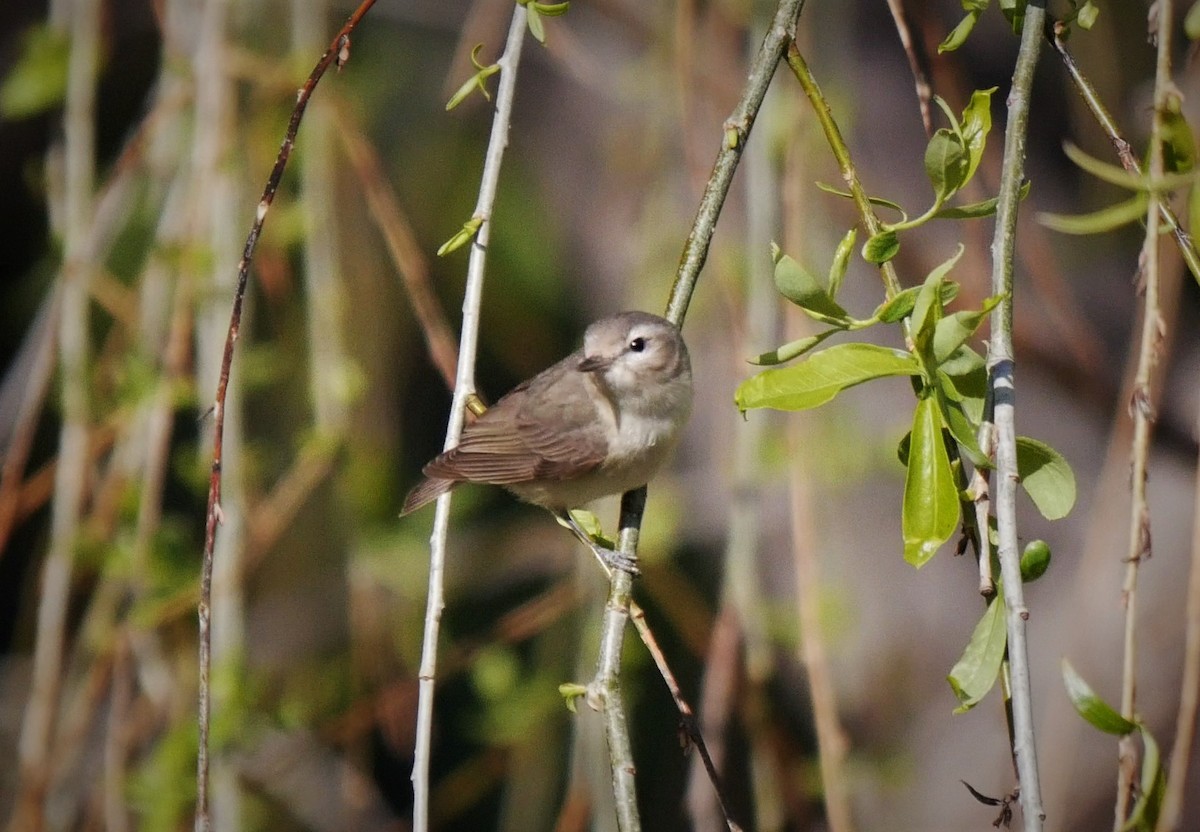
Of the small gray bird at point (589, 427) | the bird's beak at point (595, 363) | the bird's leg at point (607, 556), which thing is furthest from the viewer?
the bird's beak at point (595, 363)

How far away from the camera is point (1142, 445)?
1492mm

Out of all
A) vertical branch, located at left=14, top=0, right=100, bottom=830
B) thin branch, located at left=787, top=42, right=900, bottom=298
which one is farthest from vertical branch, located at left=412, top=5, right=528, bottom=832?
vertical branch, located at left=14, top=0, right=100, bottom=830

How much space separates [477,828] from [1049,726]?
11.0 feet

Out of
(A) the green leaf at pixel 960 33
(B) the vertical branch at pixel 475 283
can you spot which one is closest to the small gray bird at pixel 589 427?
(B) the vertical branch at pixel 475 283

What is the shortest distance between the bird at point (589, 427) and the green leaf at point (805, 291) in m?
1.47

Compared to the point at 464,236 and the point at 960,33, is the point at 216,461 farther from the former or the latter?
the point at 960,33

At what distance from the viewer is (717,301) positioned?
4285mm

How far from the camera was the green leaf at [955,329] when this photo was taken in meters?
1.41

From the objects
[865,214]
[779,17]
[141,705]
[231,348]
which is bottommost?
[141,705]

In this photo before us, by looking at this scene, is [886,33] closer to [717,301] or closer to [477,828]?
[717,301]

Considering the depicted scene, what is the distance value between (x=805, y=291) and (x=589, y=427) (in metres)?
1.97

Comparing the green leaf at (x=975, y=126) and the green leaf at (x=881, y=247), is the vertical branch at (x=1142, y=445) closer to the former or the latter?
the green leaf at (x=975, y=126)

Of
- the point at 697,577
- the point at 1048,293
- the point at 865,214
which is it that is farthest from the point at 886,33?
the point at 865,214

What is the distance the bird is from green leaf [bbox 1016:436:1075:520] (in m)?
1.51
